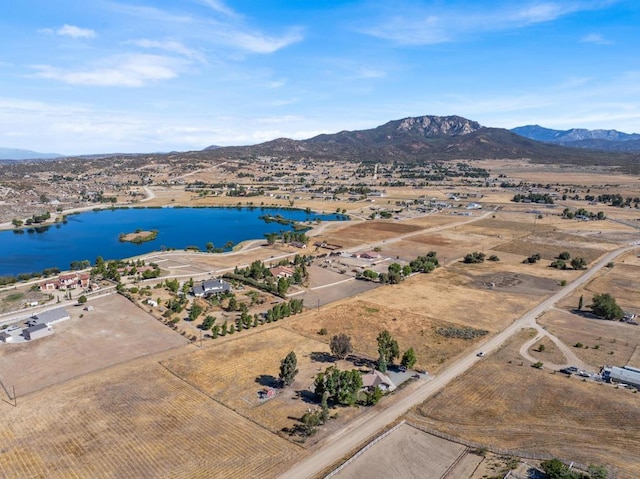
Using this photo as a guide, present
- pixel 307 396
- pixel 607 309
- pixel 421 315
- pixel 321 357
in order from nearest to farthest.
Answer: pixel 307 396
pixel 321 357
pixel 607 309
pixel 421 315

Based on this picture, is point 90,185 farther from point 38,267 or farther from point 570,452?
point 570,452

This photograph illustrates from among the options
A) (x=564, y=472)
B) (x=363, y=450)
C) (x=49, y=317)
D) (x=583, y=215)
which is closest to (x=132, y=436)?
(x=363, y=450)

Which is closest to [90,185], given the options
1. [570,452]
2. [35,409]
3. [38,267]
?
[38,267]

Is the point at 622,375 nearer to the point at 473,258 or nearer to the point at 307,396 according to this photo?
A: the point at 307,396

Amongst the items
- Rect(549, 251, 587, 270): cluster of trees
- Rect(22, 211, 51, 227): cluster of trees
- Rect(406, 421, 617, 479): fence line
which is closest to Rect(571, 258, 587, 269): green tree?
Rect(549, 251, 587, 270): cluster of trees

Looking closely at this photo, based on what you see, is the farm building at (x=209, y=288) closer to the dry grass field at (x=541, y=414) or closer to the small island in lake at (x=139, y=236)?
the dry grass field at (x=541, y=414)

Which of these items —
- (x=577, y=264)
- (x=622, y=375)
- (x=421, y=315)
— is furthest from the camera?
(x=577, y=264)
